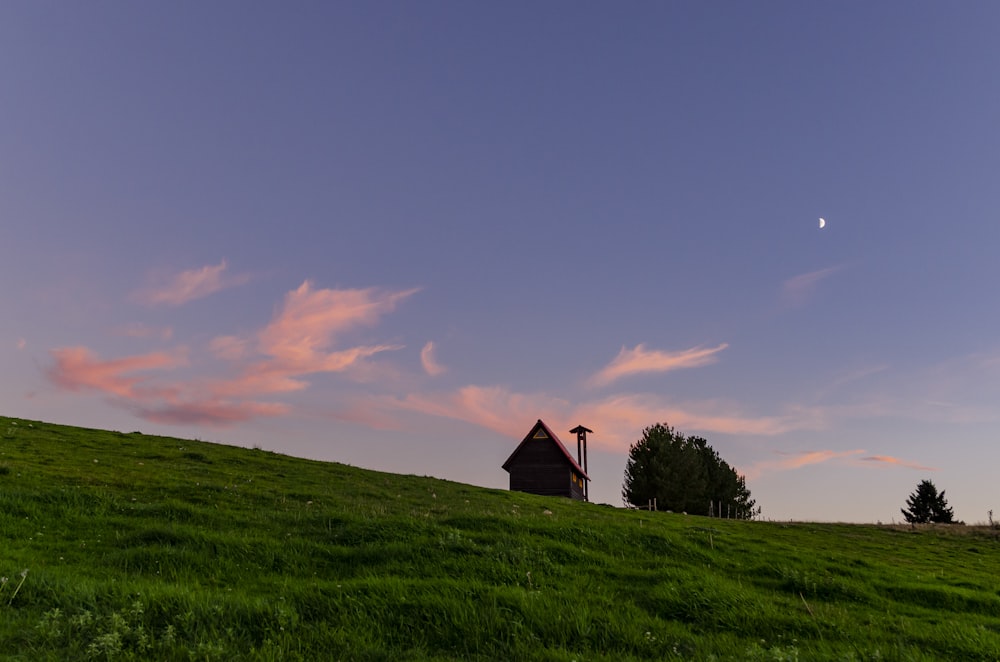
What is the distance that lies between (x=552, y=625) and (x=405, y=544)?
503cm

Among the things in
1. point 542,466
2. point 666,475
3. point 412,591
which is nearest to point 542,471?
point 542,466

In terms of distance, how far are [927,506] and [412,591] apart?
116 meters

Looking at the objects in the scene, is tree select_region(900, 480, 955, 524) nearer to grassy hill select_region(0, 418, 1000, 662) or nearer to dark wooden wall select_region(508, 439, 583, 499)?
dark wooden wall select_region(508, 439, 583, 499)

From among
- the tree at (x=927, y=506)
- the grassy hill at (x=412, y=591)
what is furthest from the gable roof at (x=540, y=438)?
the tree at (x=927, y=506)

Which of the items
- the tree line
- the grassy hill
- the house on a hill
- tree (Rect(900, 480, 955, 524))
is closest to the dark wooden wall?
the house on a hill

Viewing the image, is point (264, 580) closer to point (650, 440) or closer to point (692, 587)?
point (692, 587)

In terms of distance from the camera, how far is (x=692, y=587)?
Result: 11320mm

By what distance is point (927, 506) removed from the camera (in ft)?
325

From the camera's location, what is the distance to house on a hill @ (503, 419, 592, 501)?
206 ft

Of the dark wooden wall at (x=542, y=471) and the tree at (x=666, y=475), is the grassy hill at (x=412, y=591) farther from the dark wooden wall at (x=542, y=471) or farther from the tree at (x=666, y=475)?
the tree at (x=666, y=475)

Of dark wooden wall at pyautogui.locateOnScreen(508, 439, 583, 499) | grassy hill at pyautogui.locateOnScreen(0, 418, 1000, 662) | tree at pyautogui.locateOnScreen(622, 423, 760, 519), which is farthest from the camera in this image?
tree at pyautogui.locateOnScreen(622, 423, 760, 519)

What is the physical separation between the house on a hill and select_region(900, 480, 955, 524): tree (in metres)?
68.9

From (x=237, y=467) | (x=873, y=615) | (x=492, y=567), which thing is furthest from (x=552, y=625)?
(x=237, y=467)

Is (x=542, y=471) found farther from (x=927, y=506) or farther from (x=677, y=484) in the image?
(x=927, y=506)
